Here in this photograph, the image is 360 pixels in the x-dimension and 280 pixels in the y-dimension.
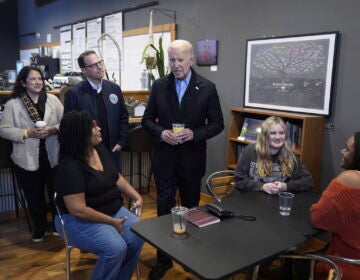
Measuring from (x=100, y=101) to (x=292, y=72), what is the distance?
1.66 m

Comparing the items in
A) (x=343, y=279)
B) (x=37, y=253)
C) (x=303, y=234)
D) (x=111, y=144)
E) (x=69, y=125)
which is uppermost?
(x=69, y=125)

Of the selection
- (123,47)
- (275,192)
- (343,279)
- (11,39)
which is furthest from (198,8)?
(11,39)

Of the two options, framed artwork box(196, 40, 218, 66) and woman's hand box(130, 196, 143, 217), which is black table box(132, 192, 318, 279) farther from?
framed artwork box(196, 40, 218, 66)

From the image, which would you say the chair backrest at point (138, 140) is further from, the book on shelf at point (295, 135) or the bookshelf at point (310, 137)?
the book on shelf at point (295, 135)

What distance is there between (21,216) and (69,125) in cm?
201

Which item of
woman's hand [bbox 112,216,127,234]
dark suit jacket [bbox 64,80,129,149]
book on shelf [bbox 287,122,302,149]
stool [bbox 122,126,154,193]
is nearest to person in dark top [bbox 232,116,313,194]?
book on shelf [bbox 287,122,302,149]

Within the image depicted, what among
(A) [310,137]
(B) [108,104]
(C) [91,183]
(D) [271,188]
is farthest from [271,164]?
(B) [108,104]

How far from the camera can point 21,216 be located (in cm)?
347

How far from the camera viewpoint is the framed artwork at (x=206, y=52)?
3828 millimetres

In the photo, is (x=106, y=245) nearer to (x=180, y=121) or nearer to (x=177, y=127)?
(x=177, y=127)

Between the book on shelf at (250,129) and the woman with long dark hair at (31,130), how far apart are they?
168 centimetres

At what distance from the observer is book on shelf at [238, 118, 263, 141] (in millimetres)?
3264

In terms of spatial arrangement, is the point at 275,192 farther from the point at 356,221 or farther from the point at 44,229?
the point at 44,229

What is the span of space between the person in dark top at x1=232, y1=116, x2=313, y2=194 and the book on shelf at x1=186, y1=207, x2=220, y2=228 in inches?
23.0
